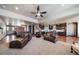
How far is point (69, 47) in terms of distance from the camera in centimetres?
311

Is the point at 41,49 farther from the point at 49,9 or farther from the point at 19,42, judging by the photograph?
the point at 49,9

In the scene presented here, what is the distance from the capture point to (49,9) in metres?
3.21

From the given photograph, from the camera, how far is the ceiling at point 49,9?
3.09 meters

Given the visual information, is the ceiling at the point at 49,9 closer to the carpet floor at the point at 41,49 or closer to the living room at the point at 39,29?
the living room at the point at 39,29

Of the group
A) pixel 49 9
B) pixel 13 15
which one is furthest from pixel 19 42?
pixel 49 9

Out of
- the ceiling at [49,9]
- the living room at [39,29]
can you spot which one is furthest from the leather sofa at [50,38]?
the ceiling at [49,9]

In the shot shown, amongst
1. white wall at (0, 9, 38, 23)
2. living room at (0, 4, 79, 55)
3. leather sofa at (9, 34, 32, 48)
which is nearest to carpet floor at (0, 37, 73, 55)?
living room at (0, 4, 79, 55)

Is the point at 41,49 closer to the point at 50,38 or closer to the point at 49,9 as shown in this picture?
the point at 50,38

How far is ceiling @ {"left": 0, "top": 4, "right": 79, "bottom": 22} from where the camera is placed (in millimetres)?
3086

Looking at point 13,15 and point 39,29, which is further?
point 39,29

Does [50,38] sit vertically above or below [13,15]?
below

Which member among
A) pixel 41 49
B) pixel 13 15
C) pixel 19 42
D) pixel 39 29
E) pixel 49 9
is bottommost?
pixel 41 49
